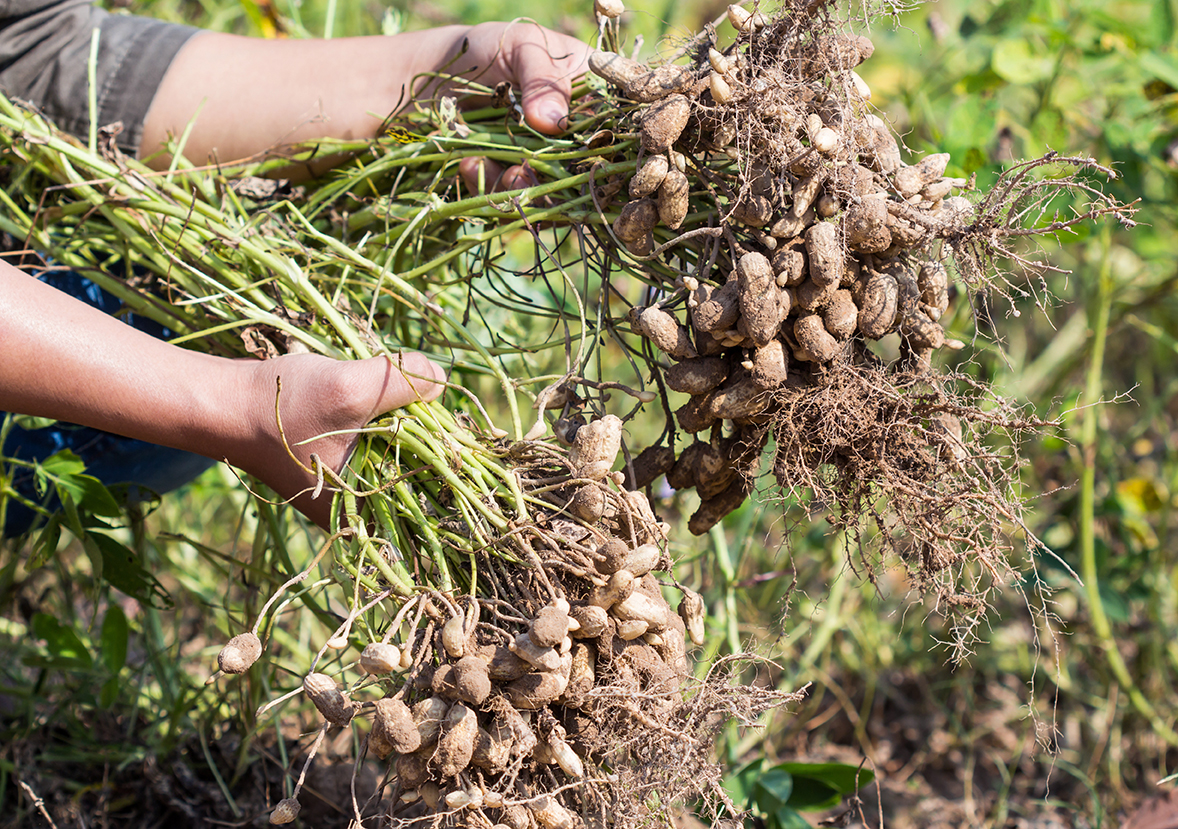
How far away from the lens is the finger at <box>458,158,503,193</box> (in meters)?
0.90

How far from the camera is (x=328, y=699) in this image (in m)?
0.65

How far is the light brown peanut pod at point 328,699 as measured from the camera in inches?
25.7

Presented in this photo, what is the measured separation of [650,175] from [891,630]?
127 cm

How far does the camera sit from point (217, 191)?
1000mm

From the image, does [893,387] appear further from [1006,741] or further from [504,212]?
[1006,741]

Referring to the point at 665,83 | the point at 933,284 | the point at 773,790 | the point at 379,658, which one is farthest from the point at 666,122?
the point at 773,790

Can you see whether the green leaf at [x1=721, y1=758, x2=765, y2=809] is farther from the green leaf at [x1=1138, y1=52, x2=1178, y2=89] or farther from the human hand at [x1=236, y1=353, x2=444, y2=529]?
the green leaf at [x1=1138, y1=52, x2=1178, y2=89]

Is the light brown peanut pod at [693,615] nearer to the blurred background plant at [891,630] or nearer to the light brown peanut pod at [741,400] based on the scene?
the light brown peanut pod at [741,400]

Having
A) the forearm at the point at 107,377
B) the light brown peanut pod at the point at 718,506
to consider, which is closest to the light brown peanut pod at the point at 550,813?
the light brown peanut pod at the point at 718,506

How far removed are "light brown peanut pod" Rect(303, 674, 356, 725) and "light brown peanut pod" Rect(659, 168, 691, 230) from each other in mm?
478

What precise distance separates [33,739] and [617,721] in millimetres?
1070

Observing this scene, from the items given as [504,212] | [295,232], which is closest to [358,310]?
[295,232]

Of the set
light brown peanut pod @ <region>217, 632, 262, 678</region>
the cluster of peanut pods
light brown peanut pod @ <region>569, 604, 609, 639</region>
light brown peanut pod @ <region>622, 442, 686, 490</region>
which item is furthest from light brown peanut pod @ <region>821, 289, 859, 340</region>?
light brown peanut pod @ <region>217, 632, 262, 678</region>

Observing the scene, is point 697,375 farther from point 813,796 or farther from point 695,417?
point 813,796
